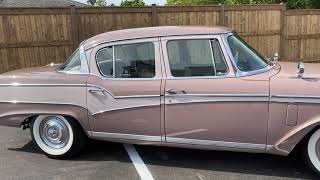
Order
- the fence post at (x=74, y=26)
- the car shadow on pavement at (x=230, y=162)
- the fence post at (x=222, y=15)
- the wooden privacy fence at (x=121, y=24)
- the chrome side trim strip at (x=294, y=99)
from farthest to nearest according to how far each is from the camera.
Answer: the fence post at (x=222, y=15)
the fence post at (x=74, y=26)
the wooden privacy fence at (x=121, y=24)
the car shadow on pavement at (x=230, y=162)
the chrome side trim strip at (x=294, y=99)

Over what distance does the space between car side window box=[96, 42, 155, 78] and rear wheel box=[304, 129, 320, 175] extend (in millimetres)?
1922

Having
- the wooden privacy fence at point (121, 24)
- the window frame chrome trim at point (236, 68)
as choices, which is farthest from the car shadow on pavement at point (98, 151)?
the wooden privacy fence at point (121, 24)

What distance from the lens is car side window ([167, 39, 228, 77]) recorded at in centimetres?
496

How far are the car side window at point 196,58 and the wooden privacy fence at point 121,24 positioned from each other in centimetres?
638

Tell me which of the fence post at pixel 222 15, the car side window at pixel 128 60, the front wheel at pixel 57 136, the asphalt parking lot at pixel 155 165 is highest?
the fence post at pixel 222 15

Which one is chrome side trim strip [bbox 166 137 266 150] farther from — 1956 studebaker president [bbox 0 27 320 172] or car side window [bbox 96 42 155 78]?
car side window [bbox 96 42 155 78]

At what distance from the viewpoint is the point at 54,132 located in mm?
5703

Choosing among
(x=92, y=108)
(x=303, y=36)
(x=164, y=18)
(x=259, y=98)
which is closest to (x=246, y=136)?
(x=259, y=98)

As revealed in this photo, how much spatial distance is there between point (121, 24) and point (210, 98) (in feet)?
22.6

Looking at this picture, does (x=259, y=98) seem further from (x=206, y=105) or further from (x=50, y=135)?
(x=50, y=135)

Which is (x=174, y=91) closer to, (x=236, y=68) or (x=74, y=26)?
(x=236, y=68)

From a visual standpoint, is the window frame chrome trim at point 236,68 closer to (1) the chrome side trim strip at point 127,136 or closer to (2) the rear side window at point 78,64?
(1) the chrome side trim strip at point 127,136

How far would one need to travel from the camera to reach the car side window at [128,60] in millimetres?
5191

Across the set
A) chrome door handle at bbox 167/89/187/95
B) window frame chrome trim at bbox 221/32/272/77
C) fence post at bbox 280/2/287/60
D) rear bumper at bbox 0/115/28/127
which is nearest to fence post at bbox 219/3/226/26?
fence post at bbox 280/2/287/60
